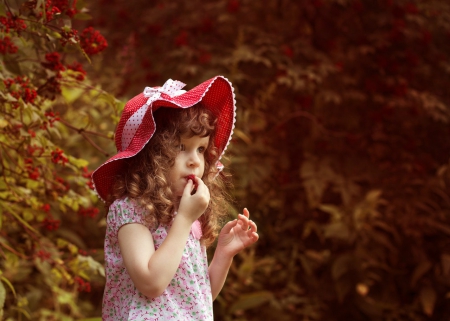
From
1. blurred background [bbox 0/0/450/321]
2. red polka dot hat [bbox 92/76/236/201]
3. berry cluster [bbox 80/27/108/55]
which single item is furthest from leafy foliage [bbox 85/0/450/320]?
red polka dot hat [bbox 92/76/236/201]

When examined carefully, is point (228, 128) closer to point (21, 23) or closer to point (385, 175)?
point (21, 23)

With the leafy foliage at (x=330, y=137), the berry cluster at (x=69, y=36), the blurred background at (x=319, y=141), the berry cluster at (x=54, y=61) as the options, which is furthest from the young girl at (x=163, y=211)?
the leafy foliage at (x=330, y=137)

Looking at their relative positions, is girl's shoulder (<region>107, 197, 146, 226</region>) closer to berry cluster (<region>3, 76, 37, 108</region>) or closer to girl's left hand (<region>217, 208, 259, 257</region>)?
girl's left hand (<region>217, 208, 259, 257</region>)

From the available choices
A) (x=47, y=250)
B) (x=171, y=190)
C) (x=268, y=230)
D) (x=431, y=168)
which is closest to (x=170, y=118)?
(x=171, y=190)

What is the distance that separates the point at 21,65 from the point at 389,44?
270 centimetres

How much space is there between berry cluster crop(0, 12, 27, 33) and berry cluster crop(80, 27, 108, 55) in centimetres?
22

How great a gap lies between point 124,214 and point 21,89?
69 centimetres

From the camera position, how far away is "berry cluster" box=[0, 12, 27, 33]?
1811mm

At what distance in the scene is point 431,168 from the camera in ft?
13.5

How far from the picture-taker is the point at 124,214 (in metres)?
1.62

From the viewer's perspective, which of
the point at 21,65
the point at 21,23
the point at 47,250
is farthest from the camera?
the point at 47,250

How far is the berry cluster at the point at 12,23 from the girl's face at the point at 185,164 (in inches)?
24.8

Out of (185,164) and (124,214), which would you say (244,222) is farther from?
(124,214)

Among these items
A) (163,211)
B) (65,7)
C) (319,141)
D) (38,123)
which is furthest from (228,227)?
(319,141)
